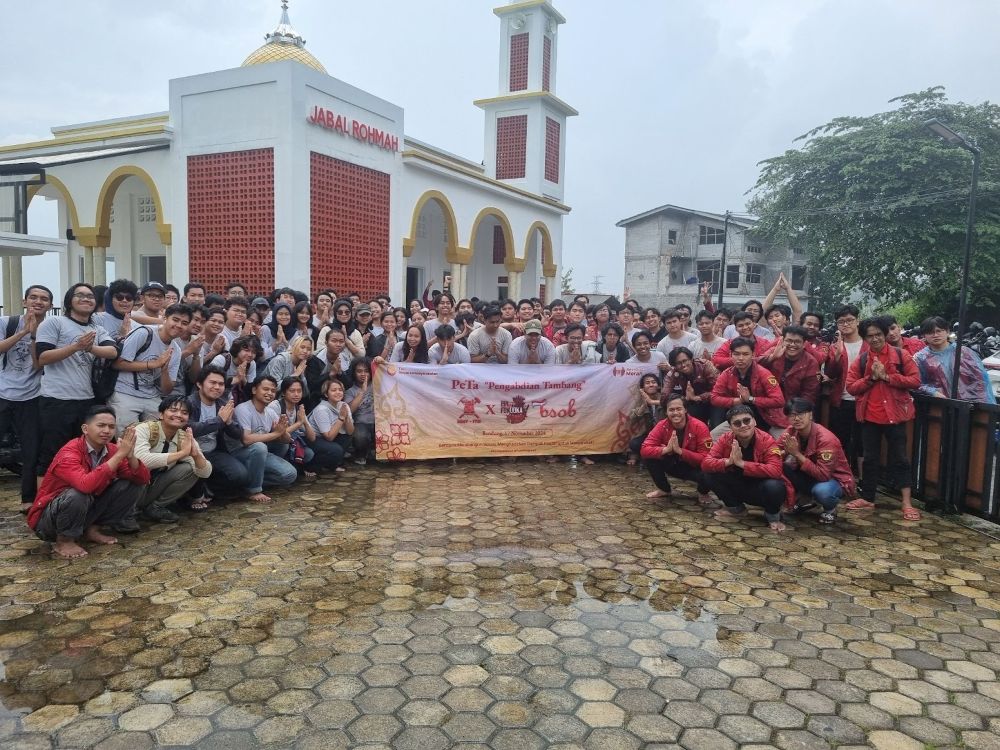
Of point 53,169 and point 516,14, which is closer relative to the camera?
point 53,169

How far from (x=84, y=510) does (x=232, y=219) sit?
10142 millimetres

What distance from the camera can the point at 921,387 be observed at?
20.9 feet

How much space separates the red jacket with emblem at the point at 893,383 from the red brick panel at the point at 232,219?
1045 centimetres

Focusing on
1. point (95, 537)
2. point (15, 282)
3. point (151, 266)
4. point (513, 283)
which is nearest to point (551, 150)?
point (513, 283)

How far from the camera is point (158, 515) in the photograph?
530 cm

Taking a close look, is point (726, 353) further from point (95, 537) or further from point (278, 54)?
point (278, 54)

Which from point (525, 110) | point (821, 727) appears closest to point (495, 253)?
point (525, 110)

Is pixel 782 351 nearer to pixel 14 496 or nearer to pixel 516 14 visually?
pixel 14 496

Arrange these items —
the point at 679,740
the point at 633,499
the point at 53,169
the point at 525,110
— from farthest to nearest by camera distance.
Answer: the point at 525,110
the point at 53,169
the point at 633,499
the point at 679,740

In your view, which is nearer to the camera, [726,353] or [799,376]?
[799,376]

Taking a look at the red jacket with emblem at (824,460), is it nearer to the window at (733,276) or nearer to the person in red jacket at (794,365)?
the person in red jacket at (794,365)

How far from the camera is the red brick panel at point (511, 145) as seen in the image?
2317 centimetres

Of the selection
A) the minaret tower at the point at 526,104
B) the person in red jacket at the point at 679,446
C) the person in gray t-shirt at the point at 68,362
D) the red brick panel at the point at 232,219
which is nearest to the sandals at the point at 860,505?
the person in red jacket at the point at 679,446

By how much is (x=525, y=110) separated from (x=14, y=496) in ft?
66.0
